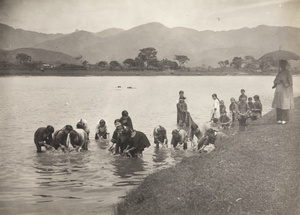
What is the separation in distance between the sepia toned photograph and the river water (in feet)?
0.07

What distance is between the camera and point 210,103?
809 cm

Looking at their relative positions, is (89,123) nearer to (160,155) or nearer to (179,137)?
(160,155)

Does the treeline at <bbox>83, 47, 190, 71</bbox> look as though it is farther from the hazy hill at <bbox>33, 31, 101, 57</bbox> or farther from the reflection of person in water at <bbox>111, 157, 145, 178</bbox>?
the reflection of person in water at <bbox>111, 157, 145, 178</bbox>

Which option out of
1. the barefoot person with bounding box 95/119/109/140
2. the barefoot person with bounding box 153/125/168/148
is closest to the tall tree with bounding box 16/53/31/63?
the barefoot person with bounding box 95/119/109/140

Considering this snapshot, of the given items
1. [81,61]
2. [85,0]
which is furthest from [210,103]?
[85,0]

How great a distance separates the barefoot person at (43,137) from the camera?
6.93 m

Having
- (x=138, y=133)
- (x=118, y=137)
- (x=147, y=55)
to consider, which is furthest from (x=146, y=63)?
(x=118, y=137)

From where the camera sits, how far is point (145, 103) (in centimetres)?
782

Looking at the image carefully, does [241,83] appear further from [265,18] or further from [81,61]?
[81,61]

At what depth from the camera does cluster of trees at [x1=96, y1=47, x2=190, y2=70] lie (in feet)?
21.4

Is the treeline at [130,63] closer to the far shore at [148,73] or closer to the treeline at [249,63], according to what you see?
the far shore at [148,73]

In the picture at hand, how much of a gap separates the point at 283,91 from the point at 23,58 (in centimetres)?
441

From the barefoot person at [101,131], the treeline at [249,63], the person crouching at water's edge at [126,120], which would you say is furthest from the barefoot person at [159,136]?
the treeline at [249,63]

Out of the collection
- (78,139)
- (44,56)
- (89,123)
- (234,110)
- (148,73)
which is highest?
(44,56)
